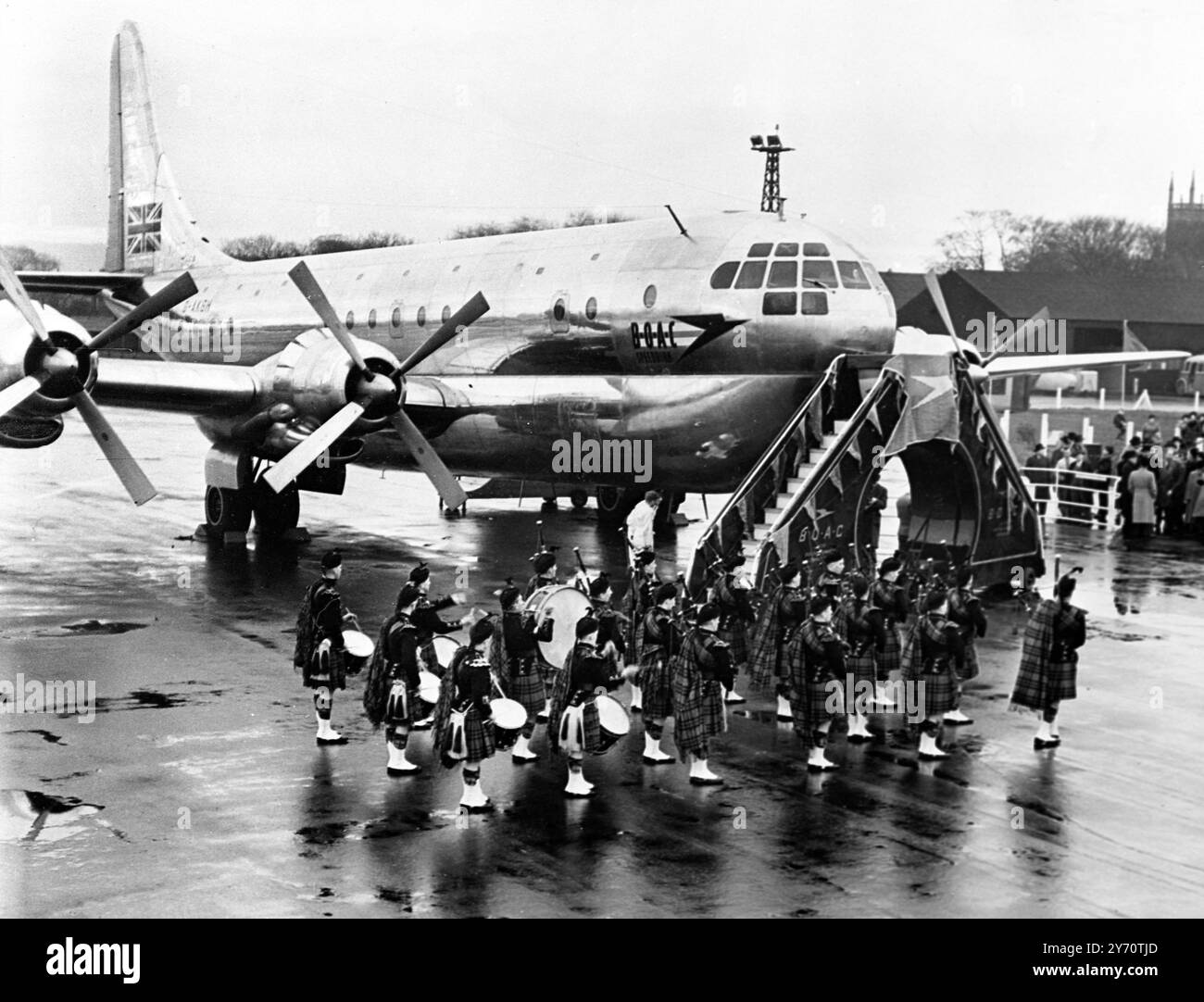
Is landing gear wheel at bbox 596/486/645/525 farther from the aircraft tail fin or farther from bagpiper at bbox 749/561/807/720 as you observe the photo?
bagpiper at bbox 749/561/807/720

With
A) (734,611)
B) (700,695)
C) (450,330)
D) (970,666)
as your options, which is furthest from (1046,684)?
(450,330)

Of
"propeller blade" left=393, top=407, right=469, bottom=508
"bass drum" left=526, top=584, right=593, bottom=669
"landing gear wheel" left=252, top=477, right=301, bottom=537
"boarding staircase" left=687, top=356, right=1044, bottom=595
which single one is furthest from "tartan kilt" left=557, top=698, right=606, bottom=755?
"landing gear wheel" left=252, top=477, right=301, bottom=537

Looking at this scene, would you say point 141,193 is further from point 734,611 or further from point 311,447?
point 734,611

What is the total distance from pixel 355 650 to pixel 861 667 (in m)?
4.78

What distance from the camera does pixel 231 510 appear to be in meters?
25.7

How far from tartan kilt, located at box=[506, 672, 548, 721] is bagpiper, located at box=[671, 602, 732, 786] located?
160 cm

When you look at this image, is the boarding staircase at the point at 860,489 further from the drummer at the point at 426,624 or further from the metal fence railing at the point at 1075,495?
the metal fence railing at the point at 1075,495

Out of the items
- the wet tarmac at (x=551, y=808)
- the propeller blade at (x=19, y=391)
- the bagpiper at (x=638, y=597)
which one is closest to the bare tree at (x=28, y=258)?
the propeller blade at (x=19, y=391)

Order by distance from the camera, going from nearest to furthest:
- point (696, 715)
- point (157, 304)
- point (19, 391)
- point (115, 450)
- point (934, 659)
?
point (696, 715), point (934, 659), point (19, 391), point (115, 450), point (157, 304)

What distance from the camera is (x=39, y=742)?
1280 cm

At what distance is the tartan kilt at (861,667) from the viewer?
13688mm

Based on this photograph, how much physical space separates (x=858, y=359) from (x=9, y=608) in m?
12.1
